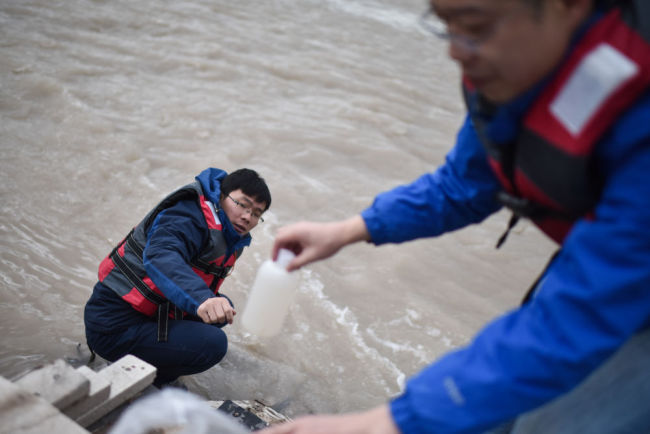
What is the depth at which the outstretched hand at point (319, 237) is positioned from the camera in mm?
1538

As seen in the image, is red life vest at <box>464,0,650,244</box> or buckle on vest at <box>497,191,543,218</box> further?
buckle on vest at <box>497,191,543,218</box>

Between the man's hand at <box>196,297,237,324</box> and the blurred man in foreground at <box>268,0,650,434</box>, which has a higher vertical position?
the blurred man in foreground at <box>268,0,650,434</box>

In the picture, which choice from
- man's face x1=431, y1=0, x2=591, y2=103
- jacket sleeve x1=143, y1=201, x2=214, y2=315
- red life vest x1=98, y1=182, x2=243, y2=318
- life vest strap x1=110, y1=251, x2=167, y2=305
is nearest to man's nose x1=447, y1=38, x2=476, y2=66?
man's face x1=431, y1=0, x2=591, y2=103

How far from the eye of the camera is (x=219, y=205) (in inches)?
115

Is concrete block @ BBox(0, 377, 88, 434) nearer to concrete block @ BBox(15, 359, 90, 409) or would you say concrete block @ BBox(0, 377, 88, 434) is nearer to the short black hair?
concrete block @ BBox(15, 359, 90, 409)

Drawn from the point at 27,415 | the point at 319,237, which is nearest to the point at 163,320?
the point at 27,415

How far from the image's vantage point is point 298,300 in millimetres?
4086

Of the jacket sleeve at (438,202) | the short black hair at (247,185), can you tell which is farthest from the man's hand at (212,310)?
the jacket sleeve at (438,202)

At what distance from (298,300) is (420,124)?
14.4 ft

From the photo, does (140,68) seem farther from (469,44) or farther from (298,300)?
(469,44)

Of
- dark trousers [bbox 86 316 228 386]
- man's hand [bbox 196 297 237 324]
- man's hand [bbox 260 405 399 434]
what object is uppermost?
man's hand [bbox 260 405 399 434]

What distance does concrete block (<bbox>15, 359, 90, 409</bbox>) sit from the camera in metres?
1.72

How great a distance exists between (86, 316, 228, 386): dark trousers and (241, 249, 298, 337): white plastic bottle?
74 cm

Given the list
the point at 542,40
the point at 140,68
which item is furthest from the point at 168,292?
the point at 140,68
